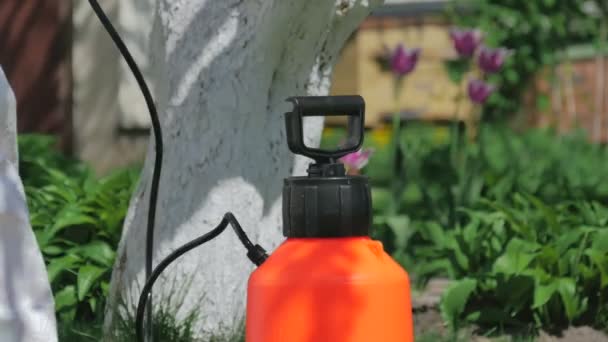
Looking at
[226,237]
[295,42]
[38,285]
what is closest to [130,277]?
[226,237]

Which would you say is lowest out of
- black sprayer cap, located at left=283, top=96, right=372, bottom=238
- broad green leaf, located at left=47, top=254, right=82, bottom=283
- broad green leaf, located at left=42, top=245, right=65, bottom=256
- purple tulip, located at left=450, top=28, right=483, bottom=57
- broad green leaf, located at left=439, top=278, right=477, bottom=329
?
broad green leaf, located at left=439, top=278, right=477, bottom=329

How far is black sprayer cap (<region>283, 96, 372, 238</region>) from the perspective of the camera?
6.15 feet

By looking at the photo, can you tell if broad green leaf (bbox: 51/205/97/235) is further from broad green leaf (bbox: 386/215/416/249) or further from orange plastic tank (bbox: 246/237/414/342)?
orange plastic tank (bbox: 246/237/414/342)

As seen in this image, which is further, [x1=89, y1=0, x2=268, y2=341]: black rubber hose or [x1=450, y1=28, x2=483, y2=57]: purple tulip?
[x1=450, y1=28, x2=483, y2=57]: purple tulip

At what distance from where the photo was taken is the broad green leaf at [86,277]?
12.0 ft

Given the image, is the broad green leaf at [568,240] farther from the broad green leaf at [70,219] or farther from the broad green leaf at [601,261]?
the broad green leaf at [70,219]

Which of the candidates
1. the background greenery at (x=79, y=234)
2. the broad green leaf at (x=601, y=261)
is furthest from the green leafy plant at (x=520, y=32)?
the broad green leaf at (x=601, y=261)

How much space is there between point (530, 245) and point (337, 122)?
5.38 m

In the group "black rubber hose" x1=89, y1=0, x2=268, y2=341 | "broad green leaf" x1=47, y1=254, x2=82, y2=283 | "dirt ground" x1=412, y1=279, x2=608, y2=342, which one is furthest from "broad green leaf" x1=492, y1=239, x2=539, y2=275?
"black rubber hose" x1=89, y1=0, x2=268, y2=341

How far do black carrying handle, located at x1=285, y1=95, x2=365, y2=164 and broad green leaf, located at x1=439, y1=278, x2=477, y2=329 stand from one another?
6.39ft

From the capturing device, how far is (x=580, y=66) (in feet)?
31.8

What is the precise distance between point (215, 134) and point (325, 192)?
140 centimetres

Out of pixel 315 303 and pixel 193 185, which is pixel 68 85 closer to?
pixel 193 185

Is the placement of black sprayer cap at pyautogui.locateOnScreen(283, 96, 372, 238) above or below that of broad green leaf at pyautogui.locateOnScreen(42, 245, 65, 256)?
above
